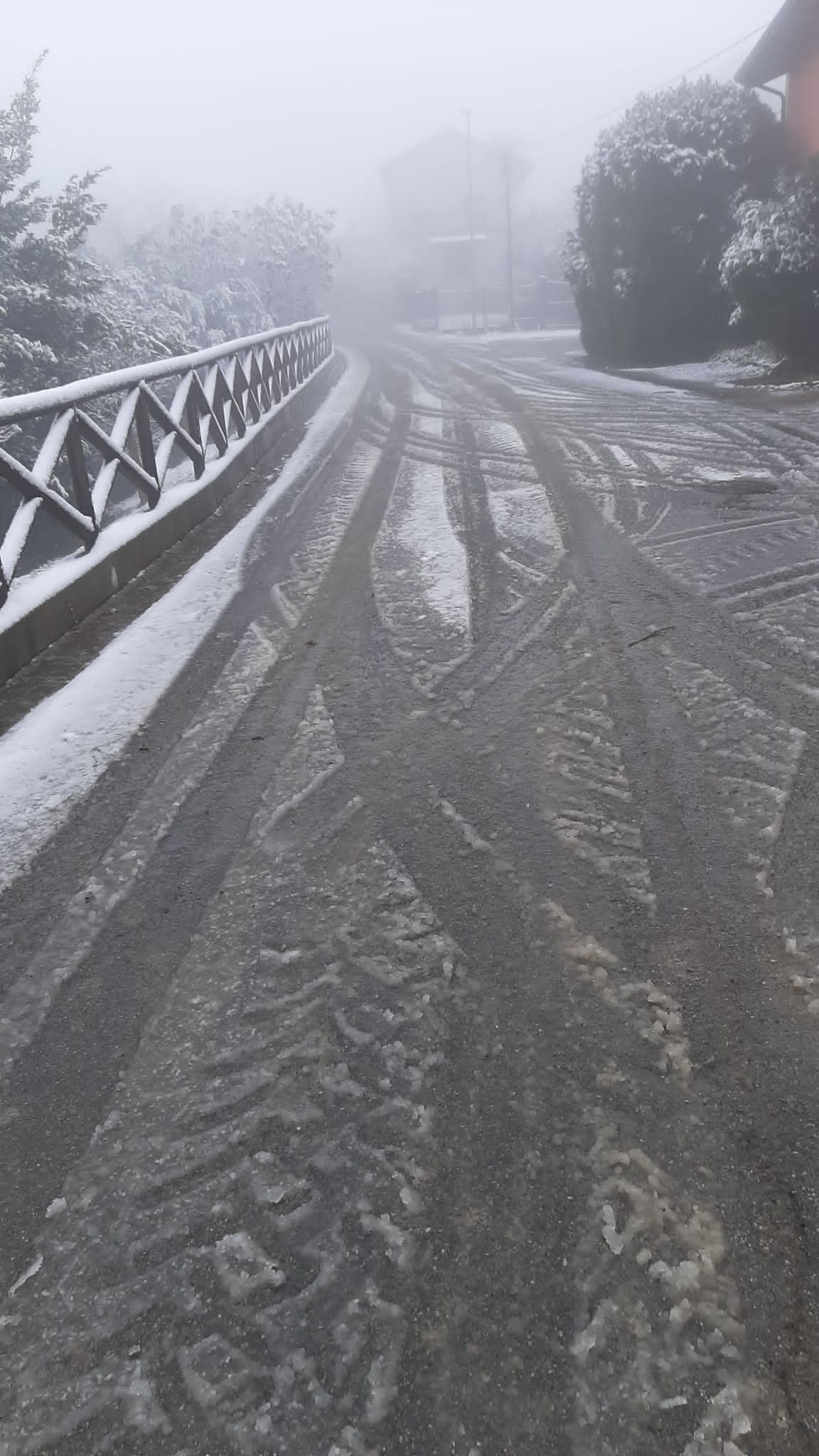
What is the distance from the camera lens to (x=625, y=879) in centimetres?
243

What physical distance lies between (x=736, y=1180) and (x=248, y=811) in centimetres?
183

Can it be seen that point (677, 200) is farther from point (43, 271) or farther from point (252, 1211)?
point (252, 1211)

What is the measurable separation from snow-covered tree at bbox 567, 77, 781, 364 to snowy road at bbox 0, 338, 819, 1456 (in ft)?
57.8

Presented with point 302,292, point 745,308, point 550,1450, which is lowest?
point 550,1450

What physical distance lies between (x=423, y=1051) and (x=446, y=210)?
91.4 meters

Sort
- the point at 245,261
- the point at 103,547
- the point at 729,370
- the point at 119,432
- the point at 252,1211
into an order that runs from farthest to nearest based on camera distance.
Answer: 1. the point at 245,261
2. the point at 729,370
3. the point at 119,432
4. the point at 103,547
5. the point at 252,1211

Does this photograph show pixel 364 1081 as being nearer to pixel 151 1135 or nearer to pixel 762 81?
pixel 151 1135

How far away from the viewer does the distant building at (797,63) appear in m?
18.1

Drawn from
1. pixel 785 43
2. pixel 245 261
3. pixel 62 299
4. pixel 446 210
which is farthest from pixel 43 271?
pixel 446 210

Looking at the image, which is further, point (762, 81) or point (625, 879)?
point (762, 81)

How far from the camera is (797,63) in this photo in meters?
19.2

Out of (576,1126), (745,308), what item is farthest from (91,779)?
(745,308)

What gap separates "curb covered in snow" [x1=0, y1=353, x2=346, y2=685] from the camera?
14.3ft

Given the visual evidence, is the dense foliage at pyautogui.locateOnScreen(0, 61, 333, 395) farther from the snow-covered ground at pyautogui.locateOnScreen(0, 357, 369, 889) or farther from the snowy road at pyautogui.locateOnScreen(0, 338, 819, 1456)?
the snowy road at pyautogui.locateOnScreen(0, 338, 819, 1456)
